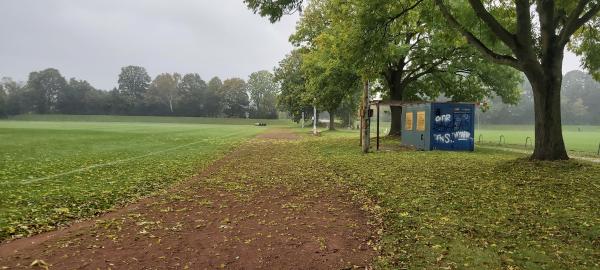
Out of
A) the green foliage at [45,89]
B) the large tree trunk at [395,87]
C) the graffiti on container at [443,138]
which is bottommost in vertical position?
the graffiti on container at [443,138]

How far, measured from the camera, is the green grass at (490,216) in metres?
5.80

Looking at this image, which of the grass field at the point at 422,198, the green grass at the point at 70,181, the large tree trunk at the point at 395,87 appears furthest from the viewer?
the large tree trunk at the point at 395,87

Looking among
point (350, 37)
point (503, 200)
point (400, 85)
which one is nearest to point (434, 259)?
point (503, 200)

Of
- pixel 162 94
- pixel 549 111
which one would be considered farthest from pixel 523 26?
pixel 162 94

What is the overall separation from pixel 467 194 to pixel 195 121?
116085mm

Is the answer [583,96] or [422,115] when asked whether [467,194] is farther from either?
[583,96]

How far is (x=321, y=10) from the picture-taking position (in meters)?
36.6

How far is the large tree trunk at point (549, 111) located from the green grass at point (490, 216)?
73cm

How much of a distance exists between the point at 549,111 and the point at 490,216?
805 centimetres

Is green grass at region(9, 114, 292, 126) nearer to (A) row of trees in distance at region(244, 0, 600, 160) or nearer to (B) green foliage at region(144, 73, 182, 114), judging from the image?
(B) green foliage at region(144, 73, 182, 114)

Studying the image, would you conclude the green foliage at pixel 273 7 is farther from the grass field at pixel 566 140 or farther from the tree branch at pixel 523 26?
the grass field at pixel 566 140

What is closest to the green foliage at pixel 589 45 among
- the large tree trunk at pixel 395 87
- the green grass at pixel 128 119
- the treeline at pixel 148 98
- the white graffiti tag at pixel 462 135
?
the white graffiti tag at pixel 462 135

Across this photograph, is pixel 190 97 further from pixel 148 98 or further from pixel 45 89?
pixel 45 89

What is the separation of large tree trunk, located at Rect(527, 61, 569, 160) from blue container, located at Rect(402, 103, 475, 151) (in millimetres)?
9408
